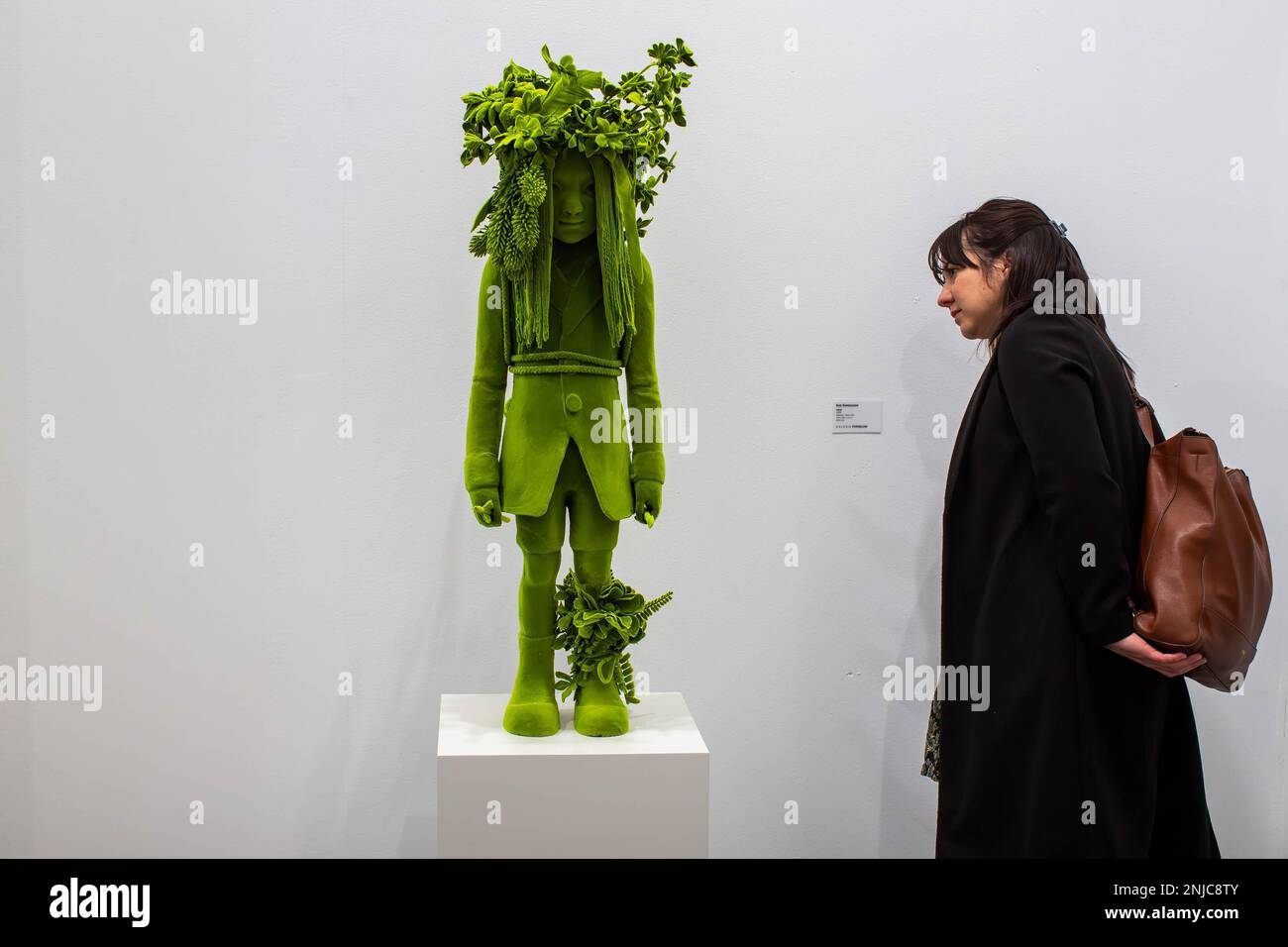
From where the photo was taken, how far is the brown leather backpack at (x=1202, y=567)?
76.2 inches

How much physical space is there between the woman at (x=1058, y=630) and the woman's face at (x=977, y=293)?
9cm

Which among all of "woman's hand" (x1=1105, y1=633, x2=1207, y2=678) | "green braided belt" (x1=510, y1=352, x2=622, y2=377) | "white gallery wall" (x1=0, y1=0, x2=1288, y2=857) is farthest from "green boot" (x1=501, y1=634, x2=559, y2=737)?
"woman's hand" (x1=1105, y1=633, x2=1207, y2=678)

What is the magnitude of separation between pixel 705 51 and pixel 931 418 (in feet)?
3.36

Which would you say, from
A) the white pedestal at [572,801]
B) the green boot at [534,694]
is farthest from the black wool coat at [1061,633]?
the green boot at [534,694]

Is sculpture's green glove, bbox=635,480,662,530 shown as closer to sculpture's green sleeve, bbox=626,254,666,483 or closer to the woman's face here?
sculpture's green sleeve, bbox=626,254,666,483

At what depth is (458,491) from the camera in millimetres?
2703

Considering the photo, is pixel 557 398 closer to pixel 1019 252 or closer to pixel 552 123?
pixel 552 123

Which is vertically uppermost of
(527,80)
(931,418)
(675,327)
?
(527,80)

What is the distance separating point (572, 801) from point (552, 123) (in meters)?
1.14

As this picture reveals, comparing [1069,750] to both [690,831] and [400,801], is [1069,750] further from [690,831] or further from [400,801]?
[400,801]

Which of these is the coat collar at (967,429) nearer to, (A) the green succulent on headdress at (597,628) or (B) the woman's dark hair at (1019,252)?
(B) the woman's dark hair at (1019,252)

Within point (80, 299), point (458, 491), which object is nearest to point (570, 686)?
point (458, 491)

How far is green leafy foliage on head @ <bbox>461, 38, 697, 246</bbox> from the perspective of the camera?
1921mm

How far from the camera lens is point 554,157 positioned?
1938 millimetres
